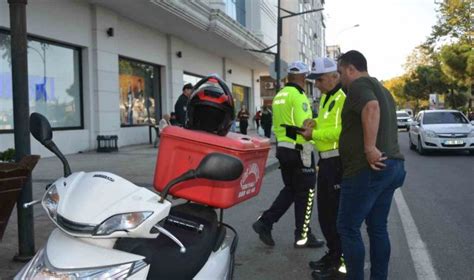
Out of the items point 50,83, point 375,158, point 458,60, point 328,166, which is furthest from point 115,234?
point 458,60

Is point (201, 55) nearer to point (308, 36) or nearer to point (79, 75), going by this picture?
point (79, 75)

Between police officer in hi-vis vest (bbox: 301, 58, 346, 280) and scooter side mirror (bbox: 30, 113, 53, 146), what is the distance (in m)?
2.28

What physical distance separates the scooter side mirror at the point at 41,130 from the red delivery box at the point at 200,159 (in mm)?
630

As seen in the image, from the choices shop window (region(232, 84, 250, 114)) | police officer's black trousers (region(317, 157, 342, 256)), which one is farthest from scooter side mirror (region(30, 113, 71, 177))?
shop window (region(232, 84, 250, 114))

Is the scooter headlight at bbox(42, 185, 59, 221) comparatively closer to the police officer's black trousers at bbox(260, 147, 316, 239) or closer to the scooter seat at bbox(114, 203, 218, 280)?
the scooter seat at bbox(114, 203, 218, 280)

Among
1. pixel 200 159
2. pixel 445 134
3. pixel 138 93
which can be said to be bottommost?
pixel 445 134

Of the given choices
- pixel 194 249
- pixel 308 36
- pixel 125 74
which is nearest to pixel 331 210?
pixel 194 249

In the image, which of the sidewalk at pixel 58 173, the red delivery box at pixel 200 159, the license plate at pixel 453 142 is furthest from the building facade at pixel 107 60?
the red delivery box at pixel 200 159

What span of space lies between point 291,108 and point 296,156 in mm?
488

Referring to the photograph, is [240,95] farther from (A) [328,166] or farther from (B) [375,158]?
(B) [375,158]

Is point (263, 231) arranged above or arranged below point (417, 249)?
above

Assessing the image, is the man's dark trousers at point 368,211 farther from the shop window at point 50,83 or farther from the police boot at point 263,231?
the shop window at point 50,83

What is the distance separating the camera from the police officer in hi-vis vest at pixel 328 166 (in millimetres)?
4583

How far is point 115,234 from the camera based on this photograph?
7.24 feet
